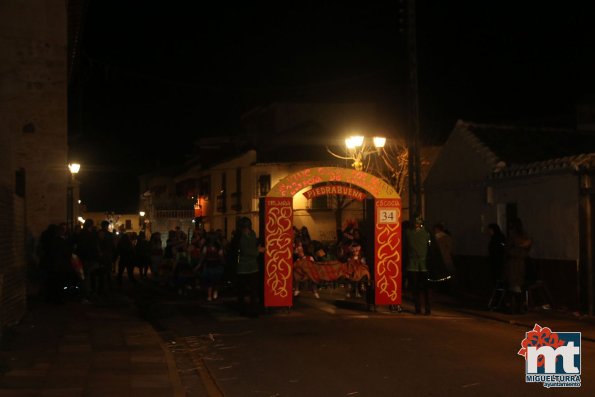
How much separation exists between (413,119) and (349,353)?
10239mm

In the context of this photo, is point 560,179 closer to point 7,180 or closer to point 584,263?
point 584,263

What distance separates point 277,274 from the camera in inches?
606

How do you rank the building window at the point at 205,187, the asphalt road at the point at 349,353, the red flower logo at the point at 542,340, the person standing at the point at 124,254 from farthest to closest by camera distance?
1. the building window at the point at 205,187
2. the person standing at the point at 124,254
3. the asphalt road at the point at 349,353
4. the red flower logo at the point at 542,340

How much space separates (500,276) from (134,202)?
7137cm

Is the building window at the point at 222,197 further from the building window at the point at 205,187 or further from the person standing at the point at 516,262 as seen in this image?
the person standing at the point at 516,262

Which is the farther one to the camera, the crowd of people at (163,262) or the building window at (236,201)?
the building window at (236,201)

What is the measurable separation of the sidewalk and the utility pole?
8.08 metres

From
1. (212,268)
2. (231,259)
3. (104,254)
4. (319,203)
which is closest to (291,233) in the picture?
(231,259)

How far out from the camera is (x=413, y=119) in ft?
64.5

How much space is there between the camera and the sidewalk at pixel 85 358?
8320 millimetres

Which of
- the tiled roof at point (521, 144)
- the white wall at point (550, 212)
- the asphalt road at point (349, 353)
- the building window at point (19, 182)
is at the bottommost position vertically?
the asphalt road at point (349, 353)

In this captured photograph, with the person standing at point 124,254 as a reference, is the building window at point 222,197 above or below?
above

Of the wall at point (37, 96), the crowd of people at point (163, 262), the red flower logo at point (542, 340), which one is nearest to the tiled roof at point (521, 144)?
the crowd of people at point (163, 262)

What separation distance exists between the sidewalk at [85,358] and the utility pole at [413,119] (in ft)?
26.5
